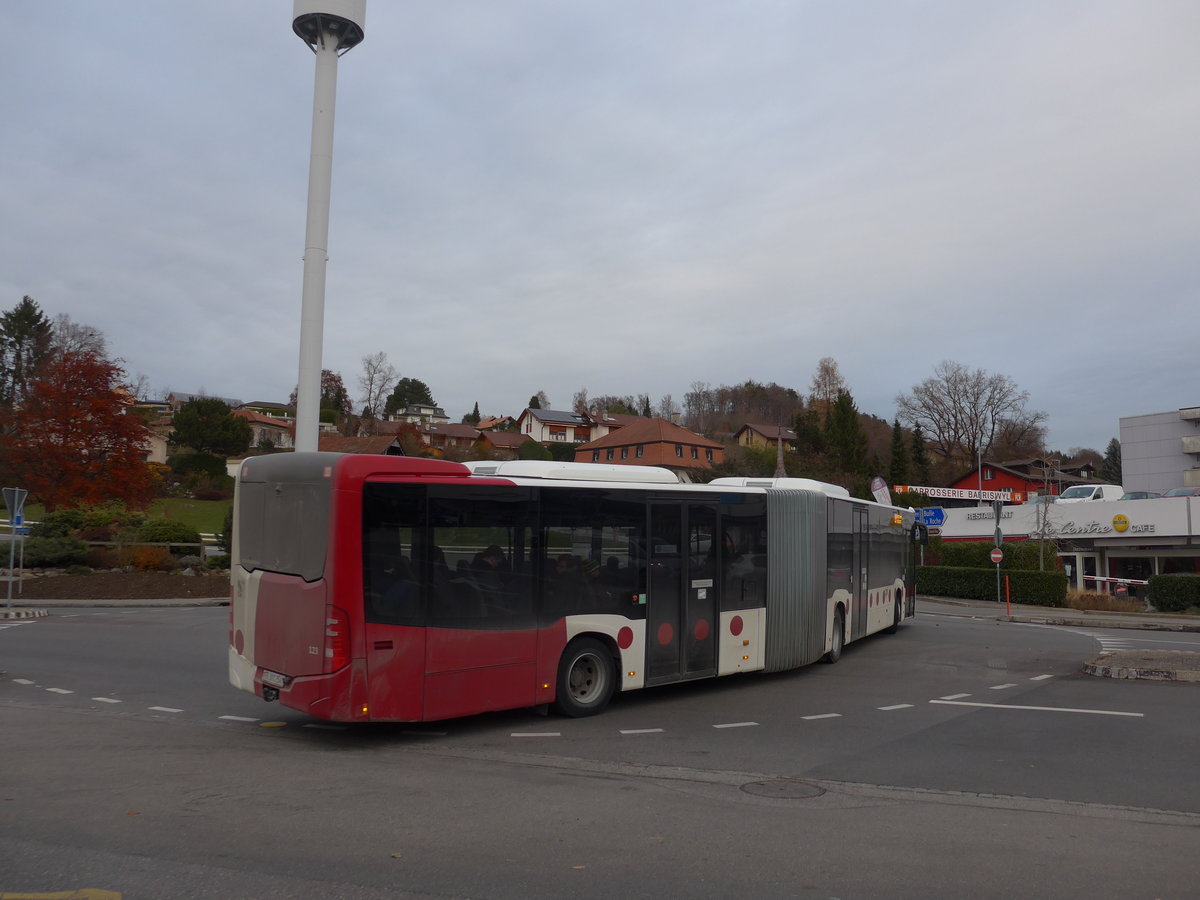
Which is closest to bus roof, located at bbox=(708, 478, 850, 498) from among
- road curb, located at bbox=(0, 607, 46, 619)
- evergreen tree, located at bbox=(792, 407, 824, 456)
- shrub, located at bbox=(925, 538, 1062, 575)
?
road curb, located at bbox=(0, 607, 46, 619)

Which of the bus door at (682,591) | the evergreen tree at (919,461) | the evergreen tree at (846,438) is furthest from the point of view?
the evergreen tree at (919,461)

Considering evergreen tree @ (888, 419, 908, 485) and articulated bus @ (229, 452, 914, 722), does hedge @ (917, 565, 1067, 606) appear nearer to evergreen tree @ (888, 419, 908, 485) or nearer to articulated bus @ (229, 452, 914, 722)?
articulated bus @ (229, 452, 914, 722)

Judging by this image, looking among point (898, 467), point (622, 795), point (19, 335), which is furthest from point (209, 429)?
point (622, 795)

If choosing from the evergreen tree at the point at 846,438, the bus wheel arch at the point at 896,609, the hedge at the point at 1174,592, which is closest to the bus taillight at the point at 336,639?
the bus wheel arch at the point at 896,609

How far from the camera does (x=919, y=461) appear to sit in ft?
301

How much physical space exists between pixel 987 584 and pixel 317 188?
1178 inches

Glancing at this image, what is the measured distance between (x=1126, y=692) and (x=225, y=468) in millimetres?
72919

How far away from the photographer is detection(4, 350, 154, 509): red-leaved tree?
110ft

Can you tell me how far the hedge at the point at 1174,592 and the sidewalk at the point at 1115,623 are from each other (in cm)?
88

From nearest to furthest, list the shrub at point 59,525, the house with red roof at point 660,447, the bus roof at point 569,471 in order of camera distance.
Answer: the bus roof at point 569,471 < the shrub at point 59,525 < the house with red roof at point 660,447

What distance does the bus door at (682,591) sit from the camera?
11.4 m

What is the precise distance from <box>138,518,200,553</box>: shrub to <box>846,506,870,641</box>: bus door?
26.2m

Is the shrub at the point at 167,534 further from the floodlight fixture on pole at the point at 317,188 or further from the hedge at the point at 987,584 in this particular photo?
the hedge at the point at 987,584

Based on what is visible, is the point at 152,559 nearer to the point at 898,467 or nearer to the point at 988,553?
the point at 988,553
